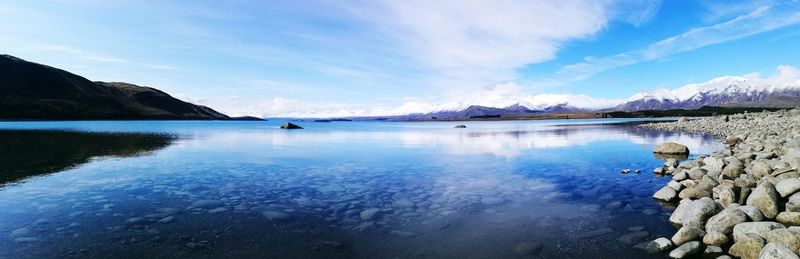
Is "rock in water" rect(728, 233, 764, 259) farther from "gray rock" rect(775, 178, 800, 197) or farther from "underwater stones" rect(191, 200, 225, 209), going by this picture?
"underwater stones" rect(191, 200, 225, 209)

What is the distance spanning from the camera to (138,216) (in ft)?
43.8

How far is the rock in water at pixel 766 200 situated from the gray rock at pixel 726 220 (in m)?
1.33

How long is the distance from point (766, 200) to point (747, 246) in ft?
11.8

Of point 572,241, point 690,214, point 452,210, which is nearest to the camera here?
point 572,241

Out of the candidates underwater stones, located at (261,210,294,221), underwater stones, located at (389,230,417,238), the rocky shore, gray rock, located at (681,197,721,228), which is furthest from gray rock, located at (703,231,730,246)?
underwater stones, located at (261,210,294,221)

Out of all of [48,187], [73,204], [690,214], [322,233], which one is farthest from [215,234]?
[690,214]

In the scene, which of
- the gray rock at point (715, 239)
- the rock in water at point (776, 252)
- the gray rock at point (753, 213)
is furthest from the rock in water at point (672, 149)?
the rock in water at point (776, 252)

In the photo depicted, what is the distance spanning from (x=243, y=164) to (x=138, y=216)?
1446 centimetres

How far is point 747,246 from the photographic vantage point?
946 centimetres

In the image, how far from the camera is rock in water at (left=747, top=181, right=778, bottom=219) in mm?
11664

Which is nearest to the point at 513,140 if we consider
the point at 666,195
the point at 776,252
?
the point at 666,195

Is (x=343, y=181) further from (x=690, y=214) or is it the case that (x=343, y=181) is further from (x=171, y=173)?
(x=690, y=214)

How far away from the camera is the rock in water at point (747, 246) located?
30.4 ft

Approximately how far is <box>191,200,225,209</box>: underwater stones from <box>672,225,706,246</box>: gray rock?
14079mm
